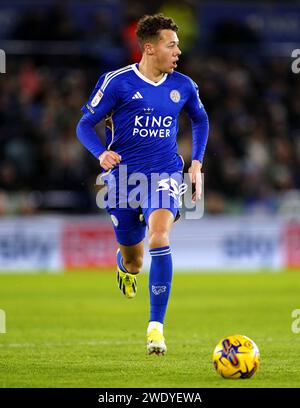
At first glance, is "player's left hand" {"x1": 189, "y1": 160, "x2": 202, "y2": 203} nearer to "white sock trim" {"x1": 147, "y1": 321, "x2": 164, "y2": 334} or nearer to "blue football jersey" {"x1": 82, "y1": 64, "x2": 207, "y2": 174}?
"blue football jersey" {"x1": 82, "y1": 64, "x2": 207, "y2": 174}

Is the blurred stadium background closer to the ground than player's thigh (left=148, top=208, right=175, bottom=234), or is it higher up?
higher up

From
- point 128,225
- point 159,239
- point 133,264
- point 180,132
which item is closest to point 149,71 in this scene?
point 128,225

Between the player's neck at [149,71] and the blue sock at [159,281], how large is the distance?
152 cm

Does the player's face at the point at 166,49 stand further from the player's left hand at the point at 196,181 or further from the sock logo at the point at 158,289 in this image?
the sock logo at the point at 158,289

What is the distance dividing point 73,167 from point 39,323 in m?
8.01

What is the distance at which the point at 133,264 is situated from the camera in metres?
9.68

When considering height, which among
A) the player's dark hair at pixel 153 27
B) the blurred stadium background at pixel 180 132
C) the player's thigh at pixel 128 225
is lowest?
the player's thigh at pixel 128 225

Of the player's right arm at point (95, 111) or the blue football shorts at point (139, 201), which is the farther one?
the player's right arm at point (95, 111)

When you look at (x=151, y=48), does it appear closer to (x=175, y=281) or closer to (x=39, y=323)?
(x=39, y=323)

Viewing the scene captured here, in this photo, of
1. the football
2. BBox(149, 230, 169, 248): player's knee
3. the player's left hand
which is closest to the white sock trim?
BBox(149, 230, 169, 248): player's knee

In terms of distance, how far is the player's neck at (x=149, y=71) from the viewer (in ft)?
28.5

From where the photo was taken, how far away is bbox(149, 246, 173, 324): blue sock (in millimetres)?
8109

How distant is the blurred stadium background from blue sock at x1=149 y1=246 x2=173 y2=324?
1082 centimetres

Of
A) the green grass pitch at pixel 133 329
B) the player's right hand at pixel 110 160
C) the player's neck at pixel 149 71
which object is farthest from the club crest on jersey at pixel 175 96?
the green grass pitch at pixel 133 329
